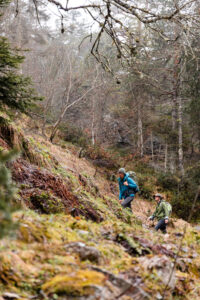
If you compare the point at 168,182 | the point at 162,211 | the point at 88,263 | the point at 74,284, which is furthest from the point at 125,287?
the point at 168,182

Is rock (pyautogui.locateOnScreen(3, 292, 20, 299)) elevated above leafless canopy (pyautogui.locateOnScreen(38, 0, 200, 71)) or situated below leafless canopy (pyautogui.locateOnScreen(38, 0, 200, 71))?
below

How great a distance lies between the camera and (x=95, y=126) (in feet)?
74.1

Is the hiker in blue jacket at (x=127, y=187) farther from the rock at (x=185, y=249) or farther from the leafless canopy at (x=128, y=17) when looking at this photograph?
the leafless canopy at (x=128, y=17)

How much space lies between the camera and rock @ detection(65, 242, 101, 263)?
2766mm

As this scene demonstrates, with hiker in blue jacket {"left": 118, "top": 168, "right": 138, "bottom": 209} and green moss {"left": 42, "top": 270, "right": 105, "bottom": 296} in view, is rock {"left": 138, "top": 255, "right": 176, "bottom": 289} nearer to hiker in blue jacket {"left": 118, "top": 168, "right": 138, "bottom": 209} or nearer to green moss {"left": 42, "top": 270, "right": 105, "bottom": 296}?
green moss {"left": 42, "top": 270, "right": 105, "bottom": 296}

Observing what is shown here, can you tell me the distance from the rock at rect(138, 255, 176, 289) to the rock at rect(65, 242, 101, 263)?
0.60 m

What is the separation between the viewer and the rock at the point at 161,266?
2979mm

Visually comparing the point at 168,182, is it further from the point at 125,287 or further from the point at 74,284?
the point at 74,284

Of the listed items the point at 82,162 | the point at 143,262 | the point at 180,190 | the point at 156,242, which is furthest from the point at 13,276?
the point at 180,190

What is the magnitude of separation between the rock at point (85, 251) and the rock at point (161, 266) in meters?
0.60

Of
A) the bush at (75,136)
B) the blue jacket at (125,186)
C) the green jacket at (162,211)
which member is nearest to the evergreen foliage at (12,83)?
the blue jacket at (125,186)

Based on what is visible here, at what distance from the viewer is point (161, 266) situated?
3.06 m

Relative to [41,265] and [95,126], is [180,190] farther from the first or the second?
[41,265]

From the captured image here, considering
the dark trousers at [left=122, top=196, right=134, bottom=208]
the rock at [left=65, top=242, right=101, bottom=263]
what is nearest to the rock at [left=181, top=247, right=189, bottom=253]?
the rock at [left=65, top=242, right=101, bottom=263]
